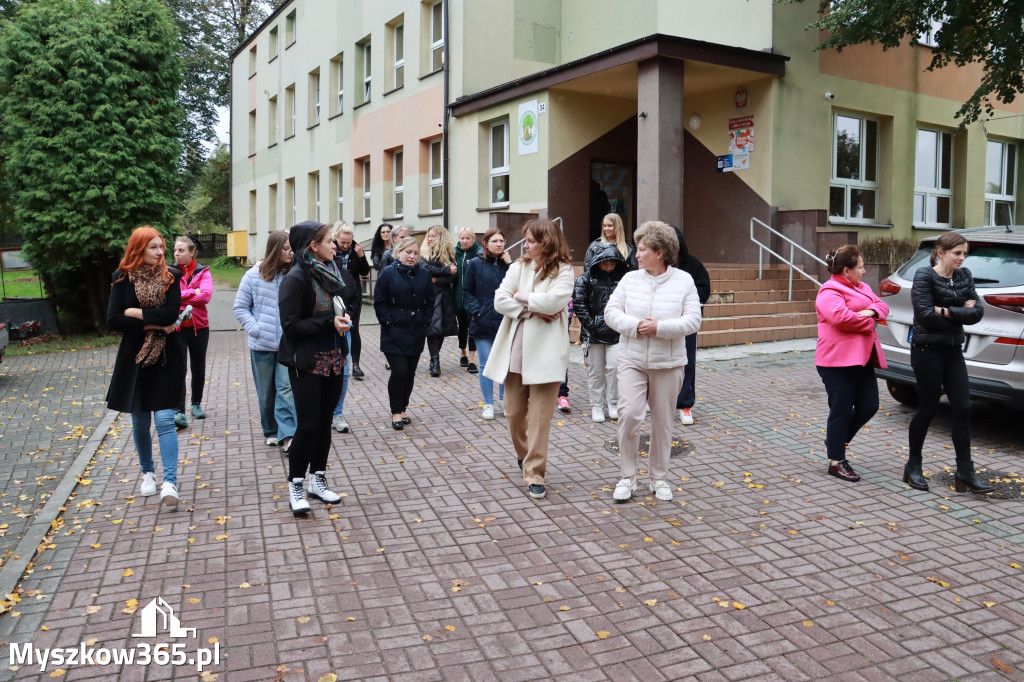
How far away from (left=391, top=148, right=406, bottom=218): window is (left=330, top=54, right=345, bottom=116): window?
428 centimetres

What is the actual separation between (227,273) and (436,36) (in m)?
18.7

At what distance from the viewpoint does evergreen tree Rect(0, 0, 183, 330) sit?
51.0 feet

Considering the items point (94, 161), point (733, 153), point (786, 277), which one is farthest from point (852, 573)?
point (94, 161)

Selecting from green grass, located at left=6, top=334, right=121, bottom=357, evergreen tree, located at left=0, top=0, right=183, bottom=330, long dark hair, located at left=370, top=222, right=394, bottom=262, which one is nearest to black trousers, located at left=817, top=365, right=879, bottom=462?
long dark hair, located at left=370, top=222, right=394, bottom=262

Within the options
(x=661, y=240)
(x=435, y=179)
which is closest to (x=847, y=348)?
(x=661, y=240)

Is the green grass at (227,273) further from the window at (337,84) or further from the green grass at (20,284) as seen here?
the window at (337,84)

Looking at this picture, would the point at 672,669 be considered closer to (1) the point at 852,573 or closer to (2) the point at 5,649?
(1) the point at 852,573

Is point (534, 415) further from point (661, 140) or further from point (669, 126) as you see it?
point (669, 126)

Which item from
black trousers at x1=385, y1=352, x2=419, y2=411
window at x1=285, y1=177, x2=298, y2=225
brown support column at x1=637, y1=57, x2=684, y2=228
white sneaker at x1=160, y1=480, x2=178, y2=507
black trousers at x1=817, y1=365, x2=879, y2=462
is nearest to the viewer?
white sneaker at x1=160, y1=480, x2=178, y2=507

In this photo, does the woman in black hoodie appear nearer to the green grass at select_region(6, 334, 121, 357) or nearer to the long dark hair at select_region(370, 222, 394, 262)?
the long dark hair at select_region(370, 222, 394, 262)

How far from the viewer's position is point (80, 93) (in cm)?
1559

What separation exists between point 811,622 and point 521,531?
1.87 m

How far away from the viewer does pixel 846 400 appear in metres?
6.34

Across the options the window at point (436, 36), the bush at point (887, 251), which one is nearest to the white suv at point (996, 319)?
the bush at point (887, 251)
